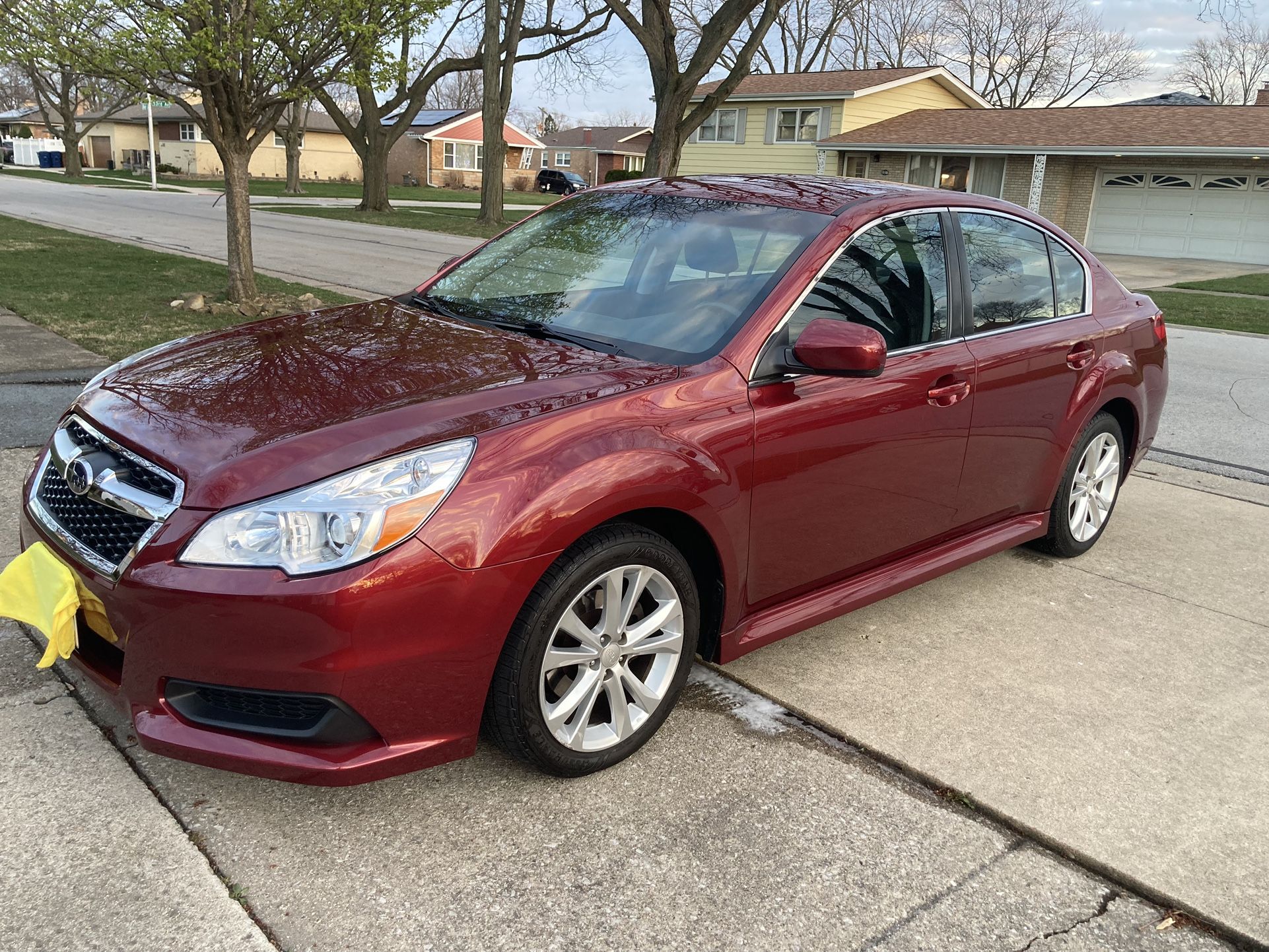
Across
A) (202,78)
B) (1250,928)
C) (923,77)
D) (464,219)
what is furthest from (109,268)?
(923,77)

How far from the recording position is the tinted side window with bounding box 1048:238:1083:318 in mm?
4516

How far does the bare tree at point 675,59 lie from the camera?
19672 mm

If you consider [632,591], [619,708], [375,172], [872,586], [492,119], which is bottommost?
[619,708]

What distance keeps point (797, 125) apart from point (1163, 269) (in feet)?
49.8

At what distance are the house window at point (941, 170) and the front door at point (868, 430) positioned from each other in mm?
31278

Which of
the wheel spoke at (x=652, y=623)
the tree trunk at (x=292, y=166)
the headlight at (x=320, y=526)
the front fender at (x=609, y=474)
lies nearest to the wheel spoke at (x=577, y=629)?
the wheel spoke at (x=652, y=623)

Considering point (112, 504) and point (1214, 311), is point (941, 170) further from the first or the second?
point (112, 504)

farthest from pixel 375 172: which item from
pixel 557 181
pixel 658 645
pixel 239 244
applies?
pixel 658 645

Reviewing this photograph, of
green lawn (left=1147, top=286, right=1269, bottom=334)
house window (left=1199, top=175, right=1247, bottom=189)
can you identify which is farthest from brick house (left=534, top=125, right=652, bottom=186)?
green lawn (left=1147, top=286, right=1269, bottom=334)

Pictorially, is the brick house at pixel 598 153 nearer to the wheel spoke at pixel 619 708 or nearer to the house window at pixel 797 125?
the house window at pixel 797 125

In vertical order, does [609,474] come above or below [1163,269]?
above

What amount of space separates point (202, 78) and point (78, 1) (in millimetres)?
1072

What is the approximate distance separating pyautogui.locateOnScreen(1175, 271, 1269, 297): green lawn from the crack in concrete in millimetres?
19780

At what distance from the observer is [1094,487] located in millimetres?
4898
